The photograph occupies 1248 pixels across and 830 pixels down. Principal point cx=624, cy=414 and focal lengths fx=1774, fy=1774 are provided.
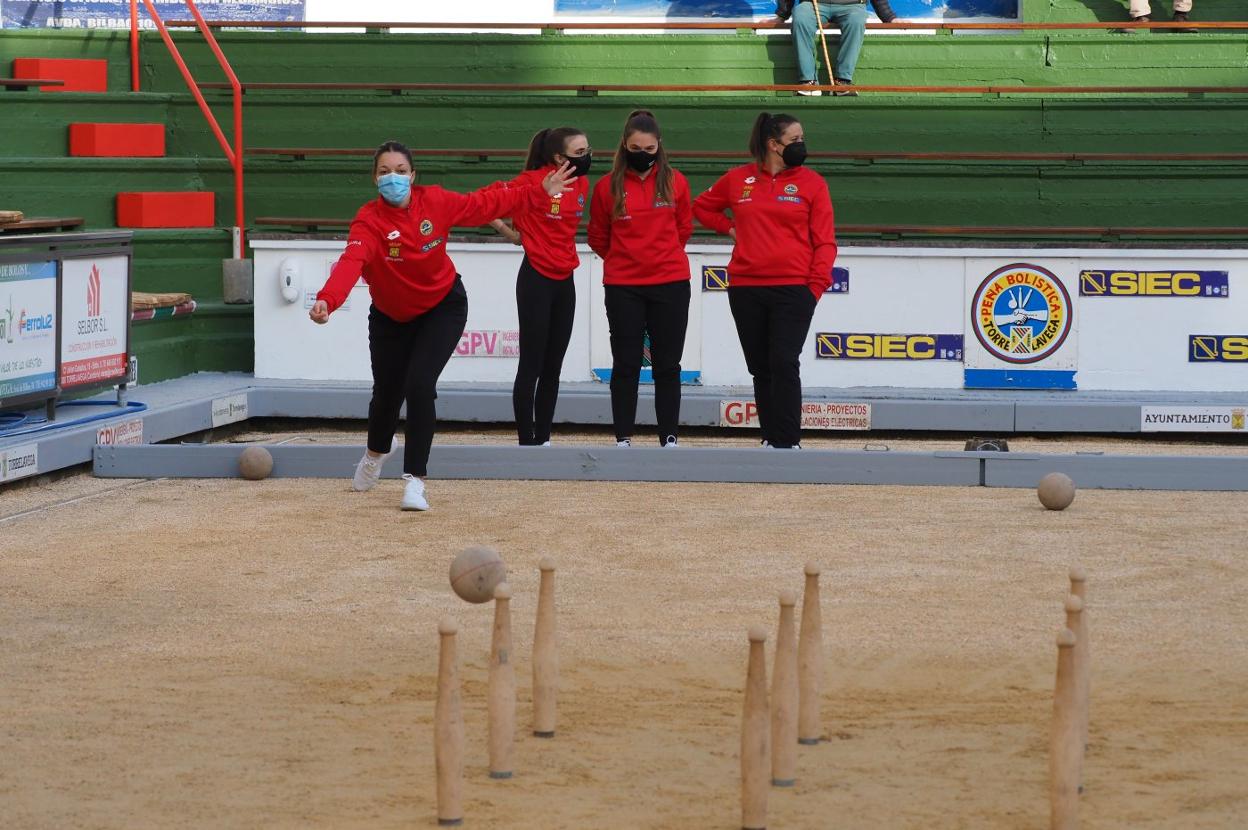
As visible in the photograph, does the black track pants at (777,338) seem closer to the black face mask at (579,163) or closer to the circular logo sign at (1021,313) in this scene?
the black face mask at (579,163)

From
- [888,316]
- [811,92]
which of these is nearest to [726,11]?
[811,92]

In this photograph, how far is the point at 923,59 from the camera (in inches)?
645

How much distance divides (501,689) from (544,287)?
5.84 meters

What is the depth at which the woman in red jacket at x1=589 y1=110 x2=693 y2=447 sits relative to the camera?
10719 mm

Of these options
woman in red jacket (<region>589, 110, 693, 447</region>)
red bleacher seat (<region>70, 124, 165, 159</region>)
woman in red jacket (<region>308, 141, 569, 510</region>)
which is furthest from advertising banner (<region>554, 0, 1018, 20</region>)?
woman in red jacket (<region>308, 141, 569, 510</region>)

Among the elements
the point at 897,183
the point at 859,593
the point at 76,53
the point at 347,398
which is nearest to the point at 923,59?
the point at 897,183

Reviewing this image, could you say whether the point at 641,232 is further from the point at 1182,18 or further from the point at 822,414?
the point at 1182,18

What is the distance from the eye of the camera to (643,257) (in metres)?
10.7

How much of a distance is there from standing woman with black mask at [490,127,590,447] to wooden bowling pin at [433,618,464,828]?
19.9 ft

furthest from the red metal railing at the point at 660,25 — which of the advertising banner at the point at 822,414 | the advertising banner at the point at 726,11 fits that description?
the advertising banner at the point at 822,414

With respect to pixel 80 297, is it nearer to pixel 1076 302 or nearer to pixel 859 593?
pixel 859 593

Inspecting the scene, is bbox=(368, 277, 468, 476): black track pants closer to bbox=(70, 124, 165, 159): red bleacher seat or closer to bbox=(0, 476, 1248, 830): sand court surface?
bbox=(0, 476, 1248, 830): sand court surface

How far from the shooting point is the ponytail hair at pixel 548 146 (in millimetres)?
10305

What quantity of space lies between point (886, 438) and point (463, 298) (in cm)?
466
